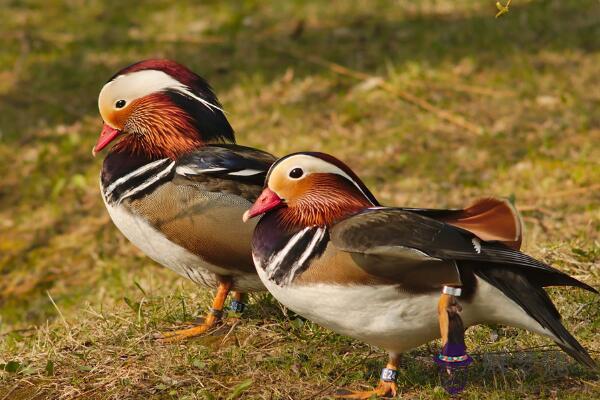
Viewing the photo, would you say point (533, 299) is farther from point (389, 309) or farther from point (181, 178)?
point (181, 178)

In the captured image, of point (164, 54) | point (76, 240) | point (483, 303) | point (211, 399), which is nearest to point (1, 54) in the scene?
point (164, 54)

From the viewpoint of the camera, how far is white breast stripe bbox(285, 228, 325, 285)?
3.02 m

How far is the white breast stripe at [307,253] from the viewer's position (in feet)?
9.92

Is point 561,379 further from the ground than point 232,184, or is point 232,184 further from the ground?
point 232,184

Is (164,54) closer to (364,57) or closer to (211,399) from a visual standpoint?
(364,57)

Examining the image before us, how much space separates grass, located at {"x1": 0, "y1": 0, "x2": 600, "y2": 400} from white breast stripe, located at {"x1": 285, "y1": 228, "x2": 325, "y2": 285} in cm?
43

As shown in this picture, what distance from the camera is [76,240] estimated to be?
6.19m

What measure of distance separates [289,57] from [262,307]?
179 inches

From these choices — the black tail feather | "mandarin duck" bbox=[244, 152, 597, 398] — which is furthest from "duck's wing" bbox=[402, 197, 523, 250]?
the black tail feather

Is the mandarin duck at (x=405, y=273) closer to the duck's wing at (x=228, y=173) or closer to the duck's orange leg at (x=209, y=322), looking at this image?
the duck's wing at (x=228, y=173)

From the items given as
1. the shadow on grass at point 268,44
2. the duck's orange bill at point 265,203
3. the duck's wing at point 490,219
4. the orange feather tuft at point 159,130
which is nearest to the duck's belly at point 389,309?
the duck's wing at point 490,219

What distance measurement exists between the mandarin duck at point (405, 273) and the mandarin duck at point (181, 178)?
504mm

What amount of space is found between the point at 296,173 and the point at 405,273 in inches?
20.4

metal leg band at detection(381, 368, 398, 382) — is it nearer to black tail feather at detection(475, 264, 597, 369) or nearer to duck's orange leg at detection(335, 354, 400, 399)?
duck's orange leg at detection(335, 354, 400, 399)
